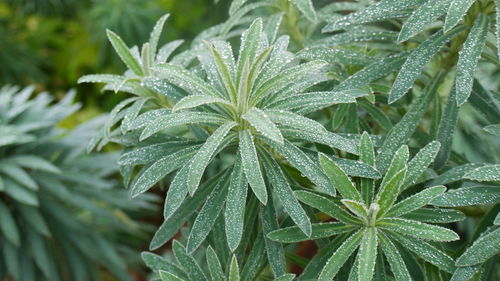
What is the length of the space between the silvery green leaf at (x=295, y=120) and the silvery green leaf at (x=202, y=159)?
0.06 meters

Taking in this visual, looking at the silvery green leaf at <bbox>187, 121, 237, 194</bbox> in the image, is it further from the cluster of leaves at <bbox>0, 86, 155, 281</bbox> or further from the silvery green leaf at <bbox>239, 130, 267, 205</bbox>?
the cluster of leaves at <bbox>0, 86, 155, 281</bbox>

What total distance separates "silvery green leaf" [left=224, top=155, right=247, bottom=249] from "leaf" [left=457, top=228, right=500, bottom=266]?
0.29m

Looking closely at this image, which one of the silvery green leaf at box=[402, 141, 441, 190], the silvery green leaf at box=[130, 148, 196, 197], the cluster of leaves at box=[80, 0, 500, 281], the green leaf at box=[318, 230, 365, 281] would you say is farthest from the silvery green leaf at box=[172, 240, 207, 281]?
the silvery green leaf at box=[402, 141, 441, 190]

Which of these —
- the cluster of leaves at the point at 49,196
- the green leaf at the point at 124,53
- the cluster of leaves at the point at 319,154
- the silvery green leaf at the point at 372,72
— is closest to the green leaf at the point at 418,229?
the cluster of leaves at the point at 319,154

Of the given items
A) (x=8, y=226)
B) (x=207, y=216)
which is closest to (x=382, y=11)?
(x=207, y=216)

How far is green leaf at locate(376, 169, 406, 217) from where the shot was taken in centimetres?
77

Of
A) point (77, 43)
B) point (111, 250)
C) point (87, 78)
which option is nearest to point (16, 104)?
point (111, 250)

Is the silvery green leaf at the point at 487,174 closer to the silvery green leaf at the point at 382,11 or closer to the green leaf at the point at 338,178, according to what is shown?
the green leaf at the point at 338,178

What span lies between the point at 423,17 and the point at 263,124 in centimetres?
28

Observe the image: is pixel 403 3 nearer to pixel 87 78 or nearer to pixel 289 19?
pixel 289 19

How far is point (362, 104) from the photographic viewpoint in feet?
3.30

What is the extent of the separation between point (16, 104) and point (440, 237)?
1.35 meters

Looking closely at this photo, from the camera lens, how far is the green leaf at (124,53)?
1.01 m

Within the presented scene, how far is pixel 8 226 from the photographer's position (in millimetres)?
1646
